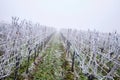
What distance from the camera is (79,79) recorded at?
10.0 meters

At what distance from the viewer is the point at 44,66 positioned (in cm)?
1236

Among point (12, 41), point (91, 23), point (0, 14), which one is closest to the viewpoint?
point (12, 41)

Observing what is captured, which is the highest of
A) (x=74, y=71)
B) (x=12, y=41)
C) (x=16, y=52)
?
(x=12, y=41)

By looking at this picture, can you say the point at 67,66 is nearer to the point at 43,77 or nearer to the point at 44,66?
the point at 44,66

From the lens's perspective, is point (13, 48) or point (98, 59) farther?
point (98, 59)

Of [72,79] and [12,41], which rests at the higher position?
[12,41]

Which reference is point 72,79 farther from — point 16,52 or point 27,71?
point 16,52

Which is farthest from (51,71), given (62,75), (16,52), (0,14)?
(0,14)

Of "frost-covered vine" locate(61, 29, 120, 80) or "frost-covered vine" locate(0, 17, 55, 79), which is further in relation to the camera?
"frost-covered vine" locate(0, 17, 55, 79)

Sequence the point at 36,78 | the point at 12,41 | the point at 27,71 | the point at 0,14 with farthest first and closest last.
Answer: the point at 0,14 → the point at 27,71 → the point at 36,78 → the point at 12,41

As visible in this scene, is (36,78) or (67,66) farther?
(67,66)

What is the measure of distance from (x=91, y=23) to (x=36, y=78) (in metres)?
189

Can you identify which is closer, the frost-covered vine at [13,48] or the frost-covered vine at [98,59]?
the frost-covered vine at [98,59]

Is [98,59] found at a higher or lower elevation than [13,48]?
lower
